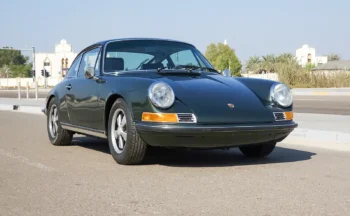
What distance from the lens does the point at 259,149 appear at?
635cm

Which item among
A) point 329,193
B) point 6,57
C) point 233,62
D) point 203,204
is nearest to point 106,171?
point 203,204

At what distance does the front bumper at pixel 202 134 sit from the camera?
525cm

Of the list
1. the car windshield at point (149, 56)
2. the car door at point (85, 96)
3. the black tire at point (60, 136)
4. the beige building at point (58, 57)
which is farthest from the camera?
the beige building at point (58, 57)

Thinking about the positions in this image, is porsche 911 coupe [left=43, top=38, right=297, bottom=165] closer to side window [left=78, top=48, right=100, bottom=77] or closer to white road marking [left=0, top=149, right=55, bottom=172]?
side window [left=78, top=48, right=100, bottom=77]

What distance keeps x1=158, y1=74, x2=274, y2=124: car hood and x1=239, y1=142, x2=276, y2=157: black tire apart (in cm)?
66

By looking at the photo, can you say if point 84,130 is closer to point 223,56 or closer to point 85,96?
point 85,96

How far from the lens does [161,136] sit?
210 inches

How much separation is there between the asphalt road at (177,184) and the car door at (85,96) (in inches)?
17.7

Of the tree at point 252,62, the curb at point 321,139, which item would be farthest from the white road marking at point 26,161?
the tree at point 252,62

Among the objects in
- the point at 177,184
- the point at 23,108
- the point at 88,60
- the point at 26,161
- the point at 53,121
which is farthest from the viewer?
the point at 23,108

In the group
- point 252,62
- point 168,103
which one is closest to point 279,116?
point 168,103

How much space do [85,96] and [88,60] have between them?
35.1 inches

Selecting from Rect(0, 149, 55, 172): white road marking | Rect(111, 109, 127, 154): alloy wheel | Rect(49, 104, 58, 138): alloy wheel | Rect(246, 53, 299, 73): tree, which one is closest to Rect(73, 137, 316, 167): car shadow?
Rect(111, 109, 127, 154): alloy wheel

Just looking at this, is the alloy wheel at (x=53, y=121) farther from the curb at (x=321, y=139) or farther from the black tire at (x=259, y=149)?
the curb at (x=321, y=139)
